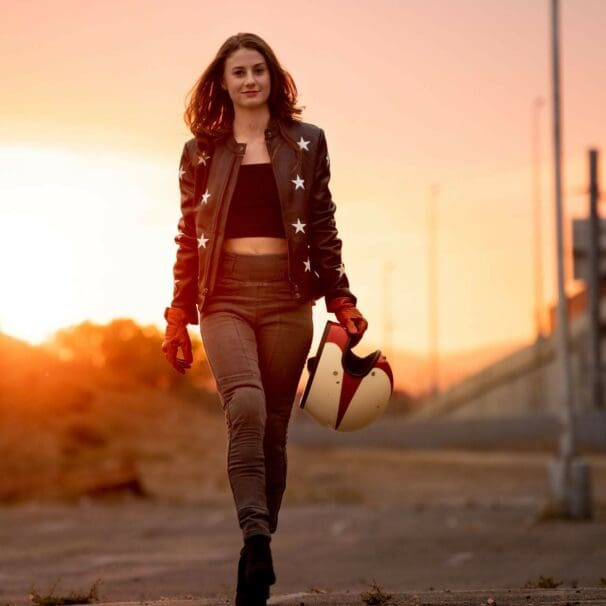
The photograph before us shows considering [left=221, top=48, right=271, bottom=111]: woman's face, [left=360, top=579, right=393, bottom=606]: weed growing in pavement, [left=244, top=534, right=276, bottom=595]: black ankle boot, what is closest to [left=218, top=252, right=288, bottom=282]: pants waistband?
[left=221, top=48, right=271, bottom=111]: woman's face

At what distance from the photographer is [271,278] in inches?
244

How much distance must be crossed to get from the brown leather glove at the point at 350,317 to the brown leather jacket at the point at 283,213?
0.11 ft

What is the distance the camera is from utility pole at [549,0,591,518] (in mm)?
19641

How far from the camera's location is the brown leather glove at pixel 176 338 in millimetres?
6316

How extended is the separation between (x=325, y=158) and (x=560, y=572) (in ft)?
23.9

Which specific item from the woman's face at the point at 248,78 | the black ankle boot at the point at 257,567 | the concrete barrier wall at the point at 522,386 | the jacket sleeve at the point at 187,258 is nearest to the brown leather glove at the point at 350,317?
the jacket sleeve at the point at 187,258

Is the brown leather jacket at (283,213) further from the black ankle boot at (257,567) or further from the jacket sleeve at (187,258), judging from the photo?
the black ankle boot at (257,567)

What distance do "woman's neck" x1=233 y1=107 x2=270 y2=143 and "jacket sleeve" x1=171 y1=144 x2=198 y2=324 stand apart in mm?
245

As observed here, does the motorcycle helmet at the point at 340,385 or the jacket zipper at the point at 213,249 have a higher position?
the jacket zipper at the point at 213,249

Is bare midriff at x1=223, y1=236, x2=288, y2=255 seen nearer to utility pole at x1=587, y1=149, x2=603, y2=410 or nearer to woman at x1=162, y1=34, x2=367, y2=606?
woman at x1=162, y1=34, x2=367, y2=606

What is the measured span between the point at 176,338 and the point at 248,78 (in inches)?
44.0

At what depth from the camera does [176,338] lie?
631 centimetres

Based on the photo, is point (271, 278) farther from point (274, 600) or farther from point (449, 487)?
point (449, 487)

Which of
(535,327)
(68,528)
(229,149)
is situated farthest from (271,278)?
(535,327)
